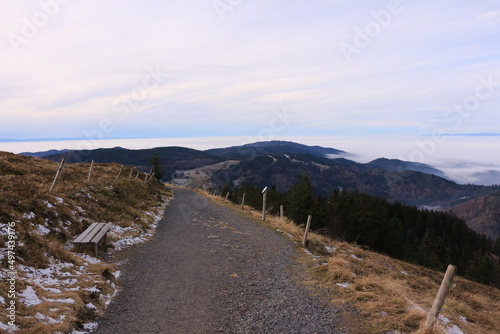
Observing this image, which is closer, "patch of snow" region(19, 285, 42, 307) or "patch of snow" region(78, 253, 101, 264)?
"patch of snow" region(19, 285, 42, 307)

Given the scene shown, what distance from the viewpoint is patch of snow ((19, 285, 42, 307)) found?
5711mm

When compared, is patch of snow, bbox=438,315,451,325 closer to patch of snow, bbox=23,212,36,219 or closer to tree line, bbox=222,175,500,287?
patch of snow, bbox=23,212,36,219

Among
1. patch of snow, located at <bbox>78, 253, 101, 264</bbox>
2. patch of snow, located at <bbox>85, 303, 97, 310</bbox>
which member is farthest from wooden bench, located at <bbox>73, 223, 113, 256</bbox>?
patch of snow, located at <bbox>85, 303, 97, 310</bbox>

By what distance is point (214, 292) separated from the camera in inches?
318

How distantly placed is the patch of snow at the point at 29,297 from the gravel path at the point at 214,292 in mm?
1392

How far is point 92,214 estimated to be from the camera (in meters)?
12.9

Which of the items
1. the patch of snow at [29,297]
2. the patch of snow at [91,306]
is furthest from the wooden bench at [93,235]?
the patch of snow at [91,306]

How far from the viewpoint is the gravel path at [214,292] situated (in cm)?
618

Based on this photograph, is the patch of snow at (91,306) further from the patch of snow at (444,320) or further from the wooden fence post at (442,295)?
the patch of snow at (444,320)

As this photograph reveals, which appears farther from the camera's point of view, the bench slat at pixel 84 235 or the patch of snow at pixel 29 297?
the bench slat at pixel 84 235

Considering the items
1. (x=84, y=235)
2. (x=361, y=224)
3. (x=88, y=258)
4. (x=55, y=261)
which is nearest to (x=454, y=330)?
(x=55, y=261)

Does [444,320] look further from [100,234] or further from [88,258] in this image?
[100,234]

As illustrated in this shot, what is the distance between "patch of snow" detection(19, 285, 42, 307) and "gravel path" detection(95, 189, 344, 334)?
1392 millimetres
